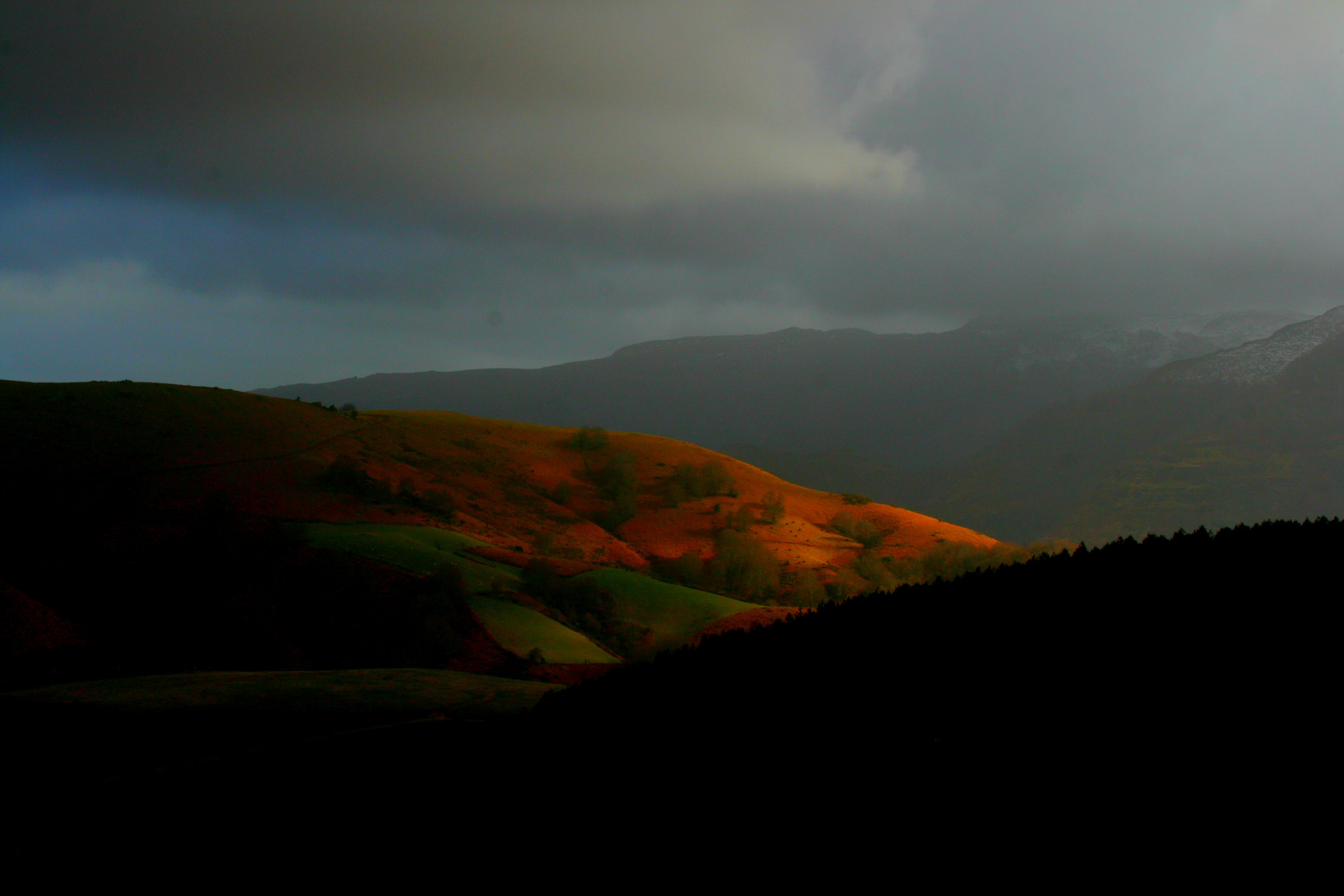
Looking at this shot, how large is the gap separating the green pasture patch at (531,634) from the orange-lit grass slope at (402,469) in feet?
28.2

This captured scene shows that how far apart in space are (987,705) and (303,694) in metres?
5.42

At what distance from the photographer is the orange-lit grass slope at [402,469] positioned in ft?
104

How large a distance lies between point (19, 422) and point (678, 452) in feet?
160

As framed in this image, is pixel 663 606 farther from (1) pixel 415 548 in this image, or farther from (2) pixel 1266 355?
(2) pixel 1266 355

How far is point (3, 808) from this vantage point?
10.7ft

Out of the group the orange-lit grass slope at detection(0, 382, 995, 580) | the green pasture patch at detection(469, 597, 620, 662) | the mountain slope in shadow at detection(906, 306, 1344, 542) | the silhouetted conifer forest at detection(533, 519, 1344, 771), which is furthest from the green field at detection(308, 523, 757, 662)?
the mountain slope in shadow at detection(906, 306, 1344, 542)

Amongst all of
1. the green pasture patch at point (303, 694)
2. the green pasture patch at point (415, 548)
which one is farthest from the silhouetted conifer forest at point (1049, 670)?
the green pasture patch at point (415, 548)

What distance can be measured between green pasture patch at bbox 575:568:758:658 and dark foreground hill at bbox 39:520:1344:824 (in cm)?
1919

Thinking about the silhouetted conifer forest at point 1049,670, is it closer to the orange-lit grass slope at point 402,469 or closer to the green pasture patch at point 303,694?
the green pasture patch at point 303,694

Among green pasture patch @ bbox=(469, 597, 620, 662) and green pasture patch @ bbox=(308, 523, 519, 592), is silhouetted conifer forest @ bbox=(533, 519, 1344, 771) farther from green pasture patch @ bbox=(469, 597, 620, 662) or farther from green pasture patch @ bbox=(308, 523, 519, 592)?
green pasture patch @ bbox=(308, 523, 519, 592)

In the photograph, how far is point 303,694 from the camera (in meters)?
5.85

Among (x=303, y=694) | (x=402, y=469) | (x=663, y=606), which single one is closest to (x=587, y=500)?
(x=402, y=469)

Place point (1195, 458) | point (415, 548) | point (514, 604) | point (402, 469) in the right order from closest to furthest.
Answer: point (514, 604), point (415, 548), point (402, 469), point (1195, 458)

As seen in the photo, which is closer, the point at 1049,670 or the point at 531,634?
the point at 1049,670
